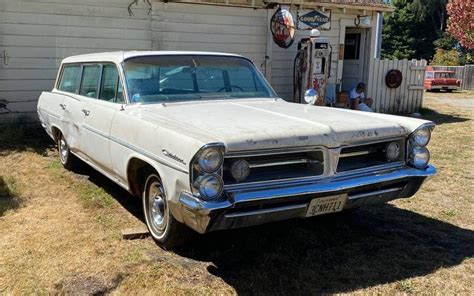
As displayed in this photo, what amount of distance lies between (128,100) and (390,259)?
2.68 meters

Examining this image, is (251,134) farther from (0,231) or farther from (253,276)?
(0,231)

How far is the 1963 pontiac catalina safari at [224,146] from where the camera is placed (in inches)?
134

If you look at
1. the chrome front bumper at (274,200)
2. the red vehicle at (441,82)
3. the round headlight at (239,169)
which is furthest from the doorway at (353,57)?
the red vehicle at (441,82)

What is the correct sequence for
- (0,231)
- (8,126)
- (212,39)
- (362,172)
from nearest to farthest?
(362,172), (0,231), (8,126), (212,39)

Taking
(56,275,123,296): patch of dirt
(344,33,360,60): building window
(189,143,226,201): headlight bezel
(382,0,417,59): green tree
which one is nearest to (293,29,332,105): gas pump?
(344,33,360,60): building window

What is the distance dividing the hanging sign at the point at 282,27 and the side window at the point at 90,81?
685 centimetres

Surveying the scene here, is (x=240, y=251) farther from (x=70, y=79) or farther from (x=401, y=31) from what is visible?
(x=401, y=31)

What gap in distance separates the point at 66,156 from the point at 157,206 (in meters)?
3.08

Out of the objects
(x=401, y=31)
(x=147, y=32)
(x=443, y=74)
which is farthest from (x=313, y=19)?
(x=401, y=31)

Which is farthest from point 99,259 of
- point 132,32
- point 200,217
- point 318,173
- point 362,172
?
point 132,32

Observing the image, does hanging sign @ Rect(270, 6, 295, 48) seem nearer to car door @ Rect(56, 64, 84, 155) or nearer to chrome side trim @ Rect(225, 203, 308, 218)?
car door @ Rect(56, 64, 84, 155)

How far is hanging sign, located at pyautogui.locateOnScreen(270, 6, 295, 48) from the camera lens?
11712 millimetres

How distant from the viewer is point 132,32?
1044 cm

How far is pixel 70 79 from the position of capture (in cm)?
637
